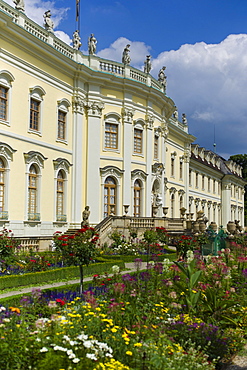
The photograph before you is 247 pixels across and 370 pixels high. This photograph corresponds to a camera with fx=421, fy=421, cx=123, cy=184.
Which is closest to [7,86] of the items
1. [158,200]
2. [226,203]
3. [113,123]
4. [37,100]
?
[37,100]

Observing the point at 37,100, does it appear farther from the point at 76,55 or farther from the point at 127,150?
the point at 127,150

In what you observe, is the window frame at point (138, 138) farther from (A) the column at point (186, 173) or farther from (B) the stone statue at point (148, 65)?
(A) the column at point (186, 173)

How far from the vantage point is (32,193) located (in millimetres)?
19547

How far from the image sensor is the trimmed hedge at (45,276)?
10235 millimetres

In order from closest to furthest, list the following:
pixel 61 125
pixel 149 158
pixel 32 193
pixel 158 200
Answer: pixel 32 193, pixel 61 125, pixel 149 158, pixel 158 200

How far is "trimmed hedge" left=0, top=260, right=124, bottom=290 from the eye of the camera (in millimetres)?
10235

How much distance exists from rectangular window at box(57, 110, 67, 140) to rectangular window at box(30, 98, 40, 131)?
73.4 inches

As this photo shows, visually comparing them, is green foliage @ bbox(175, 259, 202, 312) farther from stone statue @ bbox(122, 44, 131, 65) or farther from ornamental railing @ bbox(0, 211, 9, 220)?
stone statue @ bbox(122, 44, 131, 65)

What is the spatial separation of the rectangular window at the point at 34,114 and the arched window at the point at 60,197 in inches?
115

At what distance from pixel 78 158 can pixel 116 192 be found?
127 inches

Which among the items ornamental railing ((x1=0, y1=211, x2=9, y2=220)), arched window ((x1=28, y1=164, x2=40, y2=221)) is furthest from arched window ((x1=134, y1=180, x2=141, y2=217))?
ornamental railing ((x1=0, y1=211, x2=9, y2=220))

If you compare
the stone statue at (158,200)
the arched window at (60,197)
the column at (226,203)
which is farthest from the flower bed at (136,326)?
the column at (226,203)

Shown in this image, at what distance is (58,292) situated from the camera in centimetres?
864

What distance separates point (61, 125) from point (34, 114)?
234 cm
